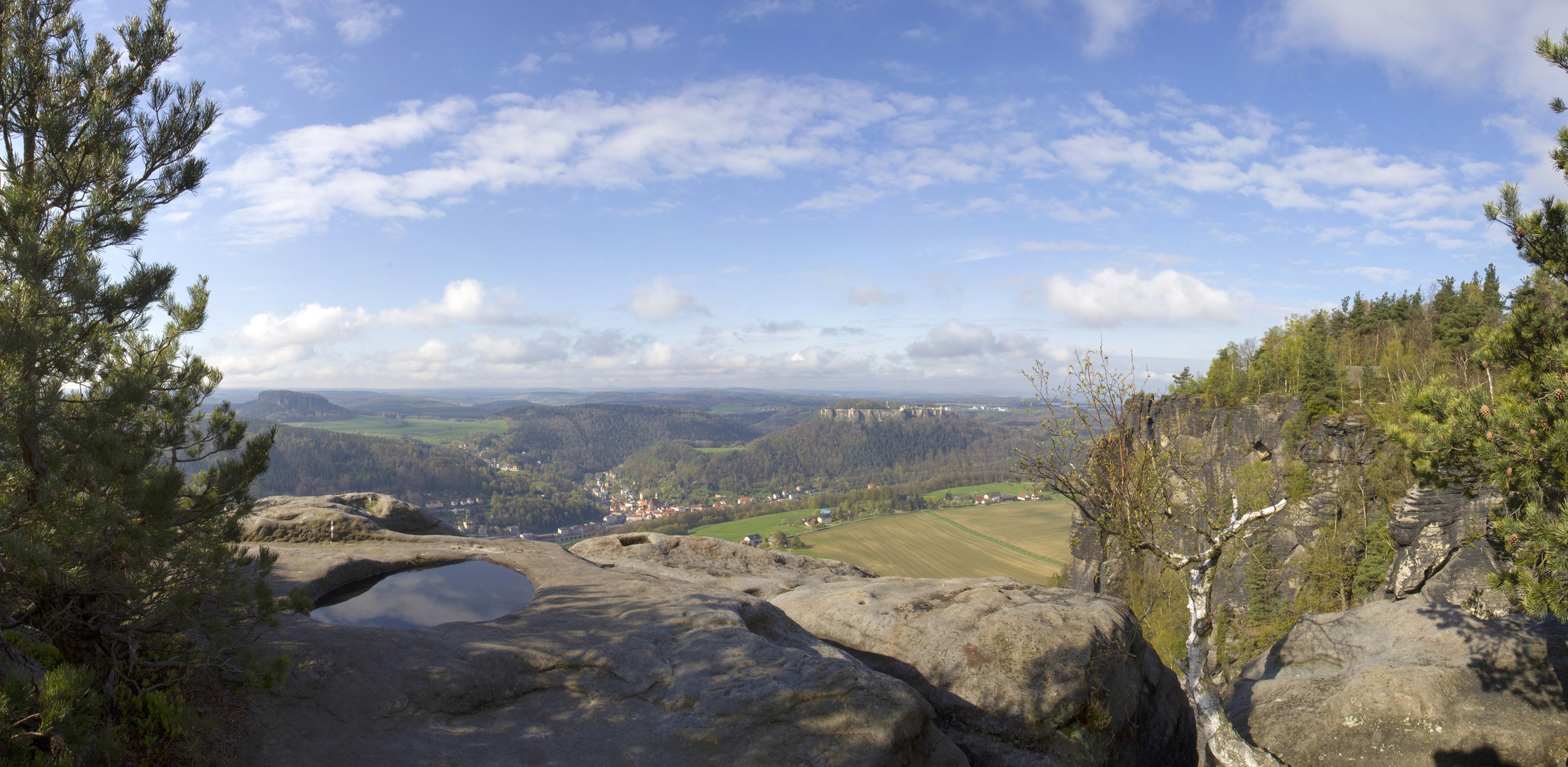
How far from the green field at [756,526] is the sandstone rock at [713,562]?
213ft

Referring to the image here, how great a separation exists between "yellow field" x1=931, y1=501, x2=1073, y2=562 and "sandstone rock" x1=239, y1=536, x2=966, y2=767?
76434 millimetres

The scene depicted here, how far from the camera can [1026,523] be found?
10031cm

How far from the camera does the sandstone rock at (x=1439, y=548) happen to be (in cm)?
2527

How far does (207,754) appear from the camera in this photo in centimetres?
613

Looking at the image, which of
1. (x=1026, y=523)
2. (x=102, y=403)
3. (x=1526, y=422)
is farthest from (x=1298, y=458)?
(x=102, y=403)

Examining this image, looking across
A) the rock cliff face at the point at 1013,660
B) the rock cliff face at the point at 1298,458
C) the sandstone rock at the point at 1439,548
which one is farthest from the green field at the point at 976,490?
the rock cliff face at the point at 1013,660

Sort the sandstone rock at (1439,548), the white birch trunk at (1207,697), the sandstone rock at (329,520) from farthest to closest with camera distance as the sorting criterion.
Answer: the sandstone rock at (1439,548) < the sandstone rock at (329,520) < the white birch trunk at (1207,697)

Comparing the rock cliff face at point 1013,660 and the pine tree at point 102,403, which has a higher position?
the pine tree at point 102,403

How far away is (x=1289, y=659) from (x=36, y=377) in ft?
80.5

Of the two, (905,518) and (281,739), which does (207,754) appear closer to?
(281,739)

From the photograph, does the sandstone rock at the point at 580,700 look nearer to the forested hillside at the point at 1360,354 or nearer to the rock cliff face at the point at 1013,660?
the rock cliff face at the point at 1013,660

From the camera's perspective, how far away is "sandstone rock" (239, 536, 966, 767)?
6.75 m

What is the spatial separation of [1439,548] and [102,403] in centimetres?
4453

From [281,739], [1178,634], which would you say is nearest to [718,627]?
[281,739]
